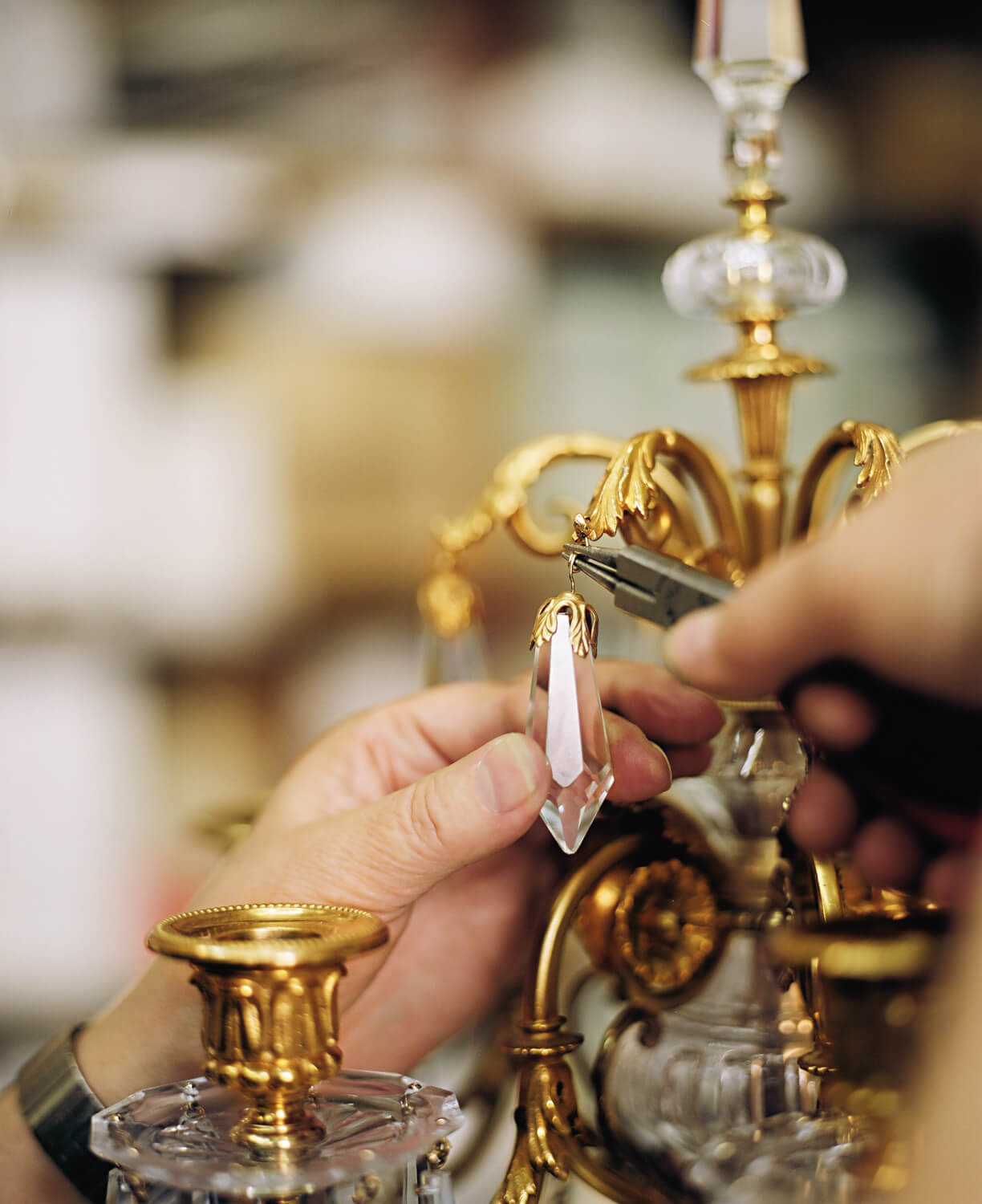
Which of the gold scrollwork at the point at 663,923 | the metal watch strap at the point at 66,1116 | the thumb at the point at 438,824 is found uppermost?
the thumb at the point at 438,824

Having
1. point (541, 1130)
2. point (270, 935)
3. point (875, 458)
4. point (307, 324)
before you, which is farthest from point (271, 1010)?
point (307, 324)

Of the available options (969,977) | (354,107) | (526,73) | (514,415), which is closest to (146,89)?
(354,107)

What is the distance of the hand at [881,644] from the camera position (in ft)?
1.05

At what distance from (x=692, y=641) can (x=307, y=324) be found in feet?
4.47

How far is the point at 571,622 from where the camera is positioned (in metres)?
0.40

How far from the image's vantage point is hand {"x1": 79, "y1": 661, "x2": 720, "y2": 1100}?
43cm

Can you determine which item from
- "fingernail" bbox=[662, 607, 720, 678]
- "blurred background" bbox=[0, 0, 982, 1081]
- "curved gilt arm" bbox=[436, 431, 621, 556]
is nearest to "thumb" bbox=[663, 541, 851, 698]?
"fingernail" bbox=[662, 607, 720, 678]

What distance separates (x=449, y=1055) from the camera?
2.35ft

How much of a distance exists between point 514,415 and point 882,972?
1331 millimetres

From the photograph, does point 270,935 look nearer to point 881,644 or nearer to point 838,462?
point 881,644

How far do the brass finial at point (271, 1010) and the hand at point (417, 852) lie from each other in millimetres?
65

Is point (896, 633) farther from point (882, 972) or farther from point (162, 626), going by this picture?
point (162, 626)

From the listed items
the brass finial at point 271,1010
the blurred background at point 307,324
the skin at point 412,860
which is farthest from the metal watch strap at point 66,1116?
the blurred background at point 307,324

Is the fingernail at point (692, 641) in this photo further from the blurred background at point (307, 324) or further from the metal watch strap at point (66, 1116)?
the blurred background at point (307, 324)
